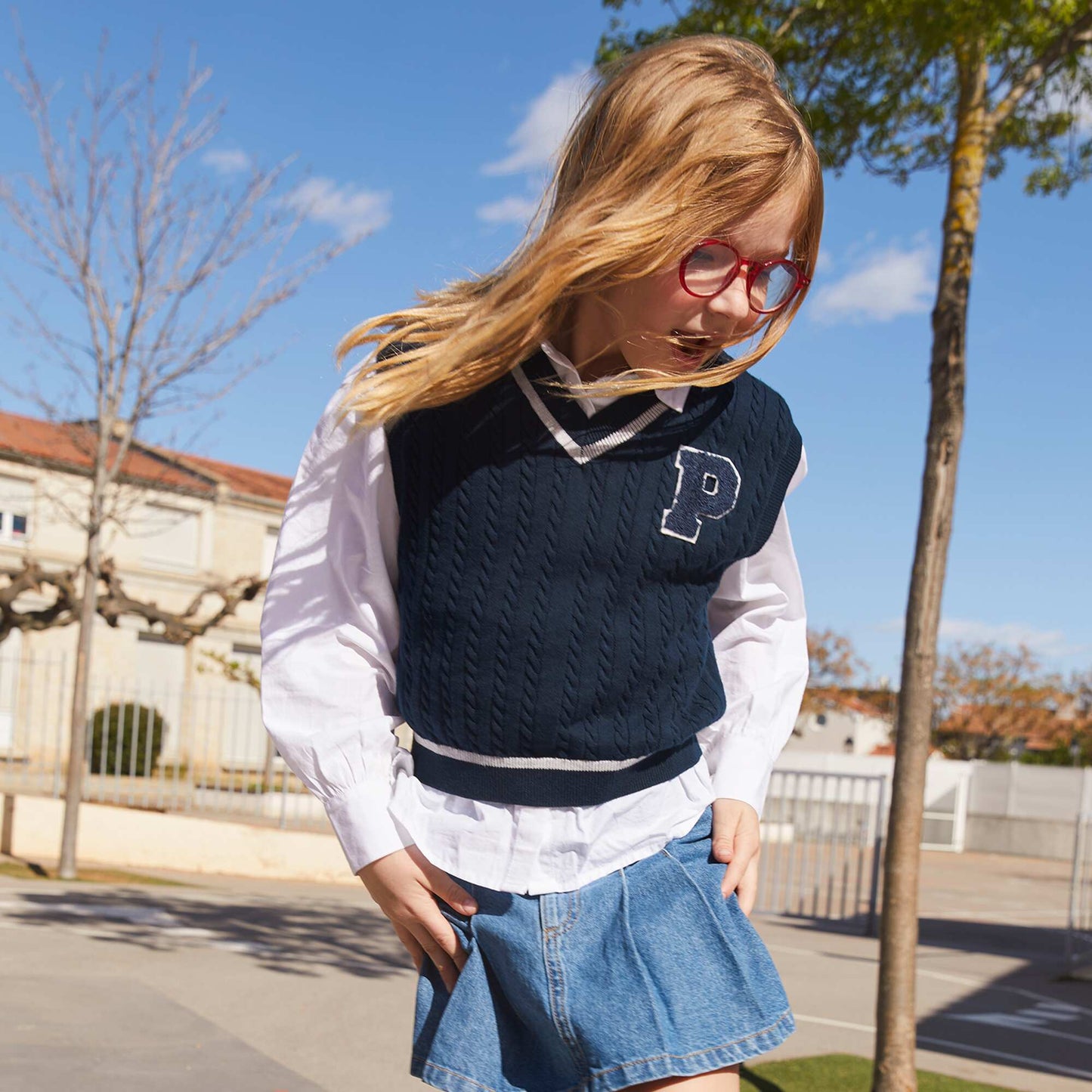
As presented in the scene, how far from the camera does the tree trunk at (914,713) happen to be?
4402 mm

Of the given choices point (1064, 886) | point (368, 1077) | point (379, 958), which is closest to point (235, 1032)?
point (368, 1077)

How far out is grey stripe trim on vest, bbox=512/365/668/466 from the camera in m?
1.51

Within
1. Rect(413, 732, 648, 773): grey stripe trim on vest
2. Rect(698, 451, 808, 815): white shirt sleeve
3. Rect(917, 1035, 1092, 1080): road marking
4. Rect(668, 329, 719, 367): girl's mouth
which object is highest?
Rect(668, 329, 719, 367): girl's mouth

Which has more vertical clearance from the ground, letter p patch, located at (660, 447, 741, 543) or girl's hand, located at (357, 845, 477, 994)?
letter p patch, located at (660, 447, 741, 543)

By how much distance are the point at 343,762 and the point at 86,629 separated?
401 inches

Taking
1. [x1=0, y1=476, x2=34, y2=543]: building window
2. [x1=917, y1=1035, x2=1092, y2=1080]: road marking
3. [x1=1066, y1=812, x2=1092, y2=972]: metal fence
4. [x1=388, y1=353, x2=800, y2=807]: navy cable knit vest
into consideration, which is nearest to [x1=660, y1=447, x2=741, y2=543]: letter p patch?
[x1=388, y1=353, x2=800, y2=807]: navy cable knit vest

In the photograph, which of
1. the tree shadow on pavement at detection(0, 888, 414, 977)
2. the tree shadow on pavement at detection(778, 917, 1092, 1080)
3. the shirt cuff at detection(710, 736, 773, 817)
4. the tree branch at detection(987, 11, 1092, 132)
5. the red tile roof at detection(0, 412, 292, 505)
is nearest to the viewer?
the shirt cuff at detection(710, 736, 773, 817)

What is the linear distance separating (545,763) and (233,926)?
24.3ft

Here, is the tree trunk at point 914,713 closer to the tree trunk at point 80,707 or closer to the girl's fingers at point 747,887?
the girl's fingers at point 747,887

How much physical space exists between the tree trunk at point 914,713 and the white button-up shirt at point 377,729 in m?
2.89

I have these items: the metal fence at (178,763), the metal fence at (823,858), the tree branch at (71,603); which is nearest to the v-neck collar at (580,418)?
the metal fence at (823,858)

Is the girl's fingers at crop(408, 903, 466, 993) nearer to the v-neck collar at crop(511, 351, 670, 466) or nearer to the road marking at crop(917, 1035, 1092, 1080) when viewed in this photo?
the v-neck collar at crop(511, 351, 670, 466)

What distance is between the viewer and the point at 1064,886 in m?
21.6

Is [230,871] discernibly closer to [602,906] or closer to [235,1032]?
[235,1032]
